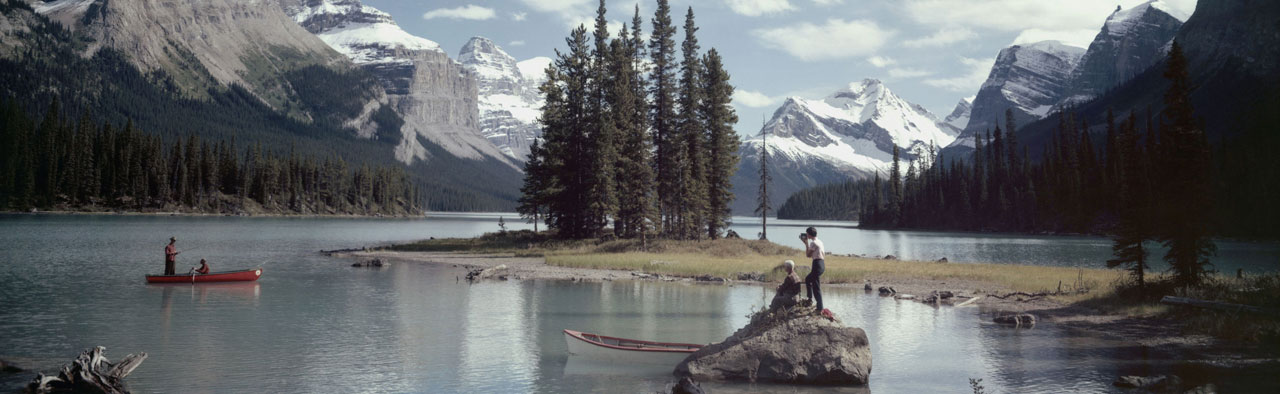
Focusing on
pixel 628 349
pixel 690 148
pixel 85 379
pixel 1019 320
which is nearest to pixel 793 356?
pixel 628 349

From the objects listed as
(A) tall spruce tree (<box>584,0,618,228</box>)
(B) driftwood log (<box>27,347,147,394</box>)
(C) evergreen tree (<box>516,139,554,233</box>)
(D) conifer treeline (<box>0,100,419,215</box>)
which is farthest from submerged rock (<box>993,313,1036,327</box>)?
(D) conifer treeline (<box>0,100,419,215</box>)

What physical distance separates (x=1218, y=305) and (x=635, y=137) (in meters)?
43.6

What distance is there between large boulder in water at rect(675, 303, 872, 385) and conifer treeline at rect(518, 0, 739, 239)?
136ft

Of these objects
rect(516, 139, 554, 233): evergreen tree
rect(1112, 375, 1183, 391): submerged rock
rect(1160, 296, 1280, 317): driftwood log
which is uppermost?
rect(516, 139, 554, 233): evergreen tree

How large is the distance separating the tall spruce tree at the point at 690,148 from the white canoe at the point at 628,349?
43715 mm

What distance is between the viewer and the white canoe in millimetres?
19609

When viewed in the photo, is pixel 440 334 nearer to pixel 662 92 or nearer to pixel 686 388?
pixel 686 388

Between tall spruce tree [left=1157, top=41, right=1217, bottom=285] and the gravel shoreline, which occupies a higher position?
tall spruce tree [left=1157, top=41, right=1217, bottom=285]

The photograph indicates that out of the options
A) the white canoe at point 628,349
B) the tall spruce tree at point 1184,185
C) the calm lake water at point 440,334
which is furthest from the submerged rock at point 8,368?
the tall spruce tree at point 1184,185

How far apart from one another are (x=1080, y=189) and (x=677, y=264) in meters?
115

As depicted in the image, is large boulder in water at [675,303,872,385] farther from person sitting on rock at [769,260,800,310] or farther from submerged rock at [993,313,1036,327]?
submerged rock at [993,313,1036,327]

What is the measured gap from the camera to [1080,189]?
13288 cm

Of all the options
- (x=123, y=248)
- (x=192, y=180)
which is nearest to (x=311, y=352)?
(x=123, y=248)

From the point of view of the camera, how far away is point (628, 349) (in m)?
19.8
